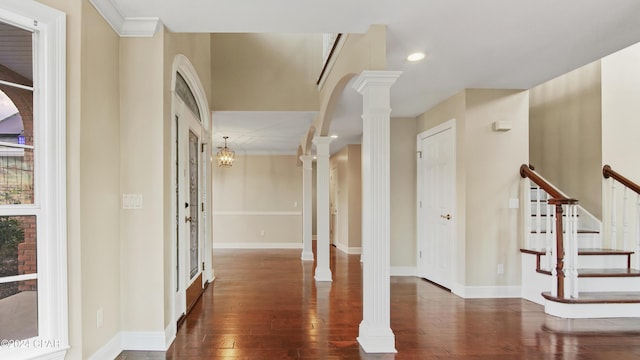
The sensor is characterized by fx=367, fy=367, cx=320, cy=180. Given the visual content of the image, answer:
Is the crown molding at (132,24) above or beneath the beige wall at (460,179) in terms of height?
above

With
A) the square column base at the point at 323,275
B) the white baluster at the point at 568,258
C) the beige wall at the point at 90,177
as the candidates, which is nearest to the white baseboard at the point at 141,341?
the beige wall at the point at 90,177

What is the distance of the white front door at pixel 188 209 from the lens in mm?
3455

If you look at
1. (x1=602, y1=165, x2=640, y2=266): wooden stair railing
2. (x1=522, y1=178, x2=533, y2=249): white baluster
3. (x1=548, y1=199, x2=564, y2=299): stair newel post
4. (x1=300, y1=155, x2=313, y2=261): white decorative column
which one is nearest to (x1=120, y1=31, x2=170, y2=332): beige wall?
(x1=548, y1=199, x2=564, y2=299): stair newel post

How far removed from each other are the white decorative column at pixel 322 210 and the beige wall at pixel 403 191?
1.05 metres

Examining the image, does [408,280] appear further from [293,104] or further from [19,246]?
[19,246]

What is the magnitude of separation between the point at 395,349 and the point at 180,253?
2091 mm

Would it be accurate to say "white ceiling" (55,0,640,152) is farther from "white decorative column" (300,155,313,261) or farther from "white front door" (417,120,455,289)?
"white decorative column" (300,155,313,261)

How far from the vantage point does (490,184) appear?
173 inches

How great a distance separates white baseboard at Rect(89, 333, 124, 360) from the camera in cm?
241

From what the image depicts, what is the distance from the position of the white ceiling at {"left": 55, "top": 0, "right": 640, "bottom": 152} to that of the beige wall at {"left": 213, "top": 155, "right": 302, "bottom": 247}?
233 inches

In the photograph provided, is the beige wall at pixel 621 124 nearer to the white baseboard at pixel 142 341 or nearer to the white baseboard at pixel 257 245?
the white baseboard at pixel 142 341

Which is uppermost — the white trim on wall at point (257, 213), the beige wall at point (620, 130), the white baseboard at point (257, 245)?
the beige wall at point (620, 130)

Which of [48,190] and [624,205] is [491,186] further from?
[48,190]

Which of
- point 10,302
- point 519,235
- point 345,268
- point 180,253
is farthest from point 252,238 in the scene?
point 10,302
